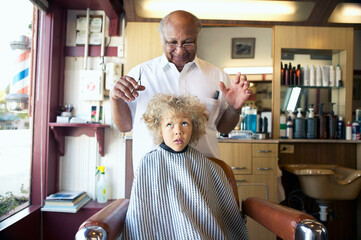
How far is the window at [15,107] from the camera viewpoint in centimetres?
204

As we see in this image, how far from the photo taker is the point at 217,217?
122 cm

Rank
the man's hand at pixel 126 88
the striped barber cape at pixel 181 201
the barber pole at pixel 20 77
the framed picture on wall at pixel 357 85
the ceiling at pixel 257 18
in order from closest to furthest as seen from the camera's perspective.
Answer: the striped barber cape at pixel 181 201
the man's hand at pixel 126 88
the barber pole at pixel 20 77
the ceiling at pixel 257 18
the framed picture on wall at pixel 357 85

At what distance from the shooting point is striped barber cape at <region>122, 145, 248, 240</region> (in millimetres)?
1098

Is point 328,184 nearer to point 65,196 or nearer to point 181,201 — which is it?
point 181,201

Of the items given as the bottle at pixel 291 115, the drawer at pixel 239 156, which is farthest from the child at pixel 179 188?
the bottle at pixel 291 115

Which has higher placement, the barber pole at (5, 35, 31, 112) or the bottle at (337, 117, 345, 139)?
the barber pole at (5, 35, 31, 112)

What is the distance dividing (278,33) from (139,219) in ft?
8.33

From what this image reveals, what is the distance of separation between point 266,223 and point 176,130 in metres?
0.56

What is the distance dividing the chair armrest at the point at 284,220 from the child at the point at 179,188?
13 centimetres

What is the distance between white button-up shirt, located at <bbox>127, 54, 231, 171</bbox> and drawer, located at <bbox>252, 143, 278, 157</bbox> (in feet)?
3.64

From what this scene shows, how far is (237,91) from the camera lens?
1.37 m

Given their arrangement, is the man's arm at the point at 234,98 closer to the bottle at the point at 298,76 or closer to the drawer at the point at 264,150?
the drawer at the point at 264,150

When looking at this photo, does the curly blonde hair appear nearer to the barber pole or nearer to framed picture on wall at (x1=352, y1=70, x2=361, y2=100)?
the barber pole

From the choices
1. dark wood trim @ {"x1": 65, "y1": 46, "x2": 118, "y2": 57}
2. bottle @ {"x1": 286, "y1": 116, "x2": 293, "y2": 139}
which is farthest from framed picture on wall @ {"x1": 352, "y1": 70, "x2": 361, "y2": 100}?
dark wood trim @ {"x1": 65, "y1": 46, "x2": 118, "y2": 57}
